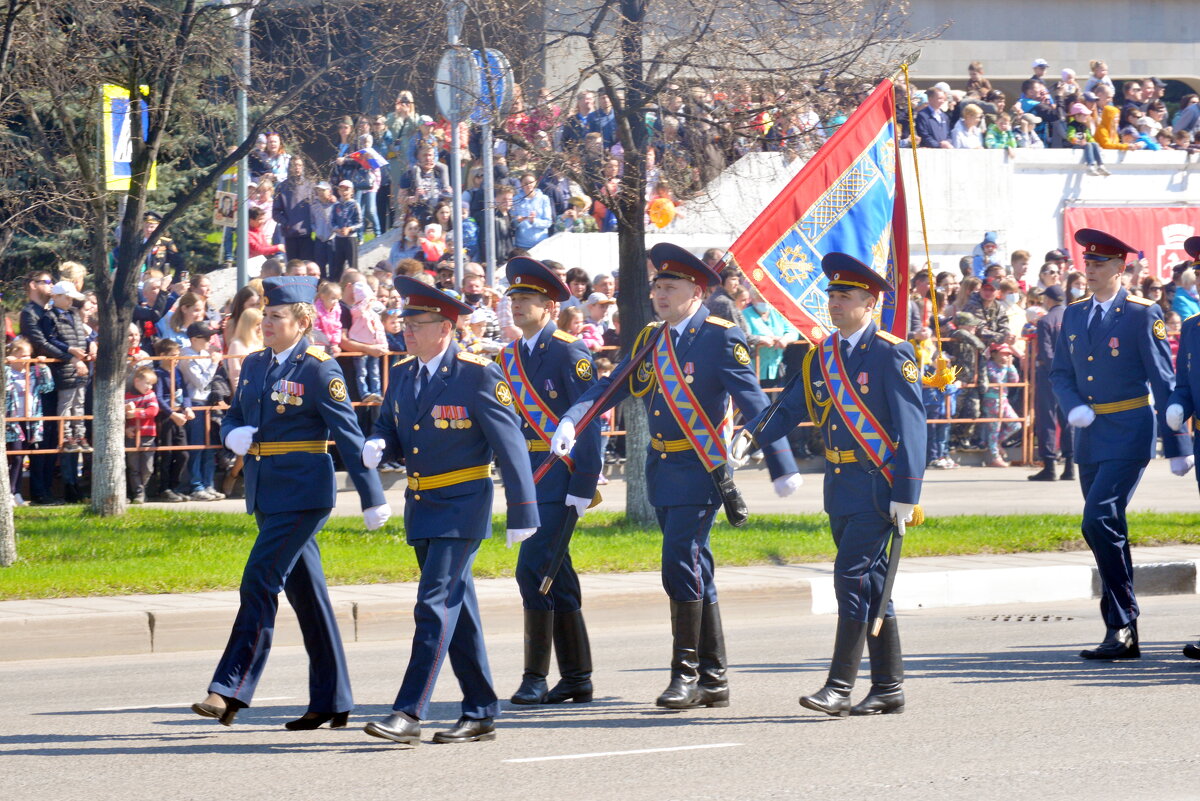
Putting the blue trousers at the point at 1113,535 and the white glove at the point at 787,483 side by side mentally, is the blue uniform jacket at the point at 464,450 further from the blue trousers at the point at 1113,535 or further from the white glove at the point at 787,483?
the blue trousers at the point at 1113,535

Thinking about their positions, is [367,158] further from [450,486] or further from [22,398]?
[450,486]

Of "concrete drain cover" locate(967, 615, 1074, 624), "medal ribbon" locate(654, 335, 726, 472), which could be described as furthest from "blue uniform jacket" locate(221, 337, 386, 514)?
"concrete drain cover" locate(967, 615, 1074, 624)

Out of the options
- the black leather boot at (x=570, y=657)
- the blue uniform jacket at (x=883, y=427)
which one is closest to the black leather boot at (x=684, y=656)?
the black leather boot at (x=570, y=657)

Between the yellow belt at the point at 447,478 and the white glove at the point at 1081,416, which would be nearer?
the yellow belt at the point at 447,478

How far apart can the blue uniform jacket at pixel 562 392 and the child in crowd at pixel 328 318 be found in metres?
8.74

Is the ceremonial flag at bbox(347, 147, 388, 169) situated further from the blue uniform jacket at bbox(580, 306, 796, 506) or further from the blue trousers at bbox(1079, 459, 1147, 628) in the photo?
the blue uniform jacket at bbox(580, 306, 796, 506)

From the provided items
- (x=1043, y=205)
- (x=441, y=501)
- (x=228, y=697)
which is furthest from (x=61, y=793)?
(x=1043, y=205)

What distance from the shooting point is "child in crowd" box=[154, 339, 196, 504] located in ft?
55.3

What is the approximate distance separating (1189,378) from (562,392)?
3540 mm

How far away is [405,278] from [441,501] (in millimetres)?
922

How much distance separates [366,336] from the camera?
17.6 m

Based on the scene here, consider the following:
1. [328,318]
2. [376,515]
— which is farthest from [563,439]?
[328,318]

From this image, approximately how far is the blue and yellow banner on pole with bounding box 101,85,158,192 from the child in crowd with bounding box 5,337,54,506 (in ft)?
6.83

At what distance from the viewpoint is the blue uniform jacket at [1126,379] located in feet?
32.3
